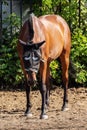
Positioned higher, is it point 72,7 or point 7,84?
point 72,7

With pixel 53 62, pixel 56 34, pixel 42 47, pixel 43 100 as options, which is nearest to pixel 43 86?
pixel 43 100

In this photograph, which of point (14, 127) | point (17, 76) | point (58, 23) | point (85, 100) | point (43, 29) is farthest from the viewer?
point (17, 76)

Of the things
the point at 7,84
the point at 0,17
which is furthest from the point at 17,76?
the point at 0,17

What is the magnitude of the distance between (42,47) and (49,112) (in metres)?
1.27

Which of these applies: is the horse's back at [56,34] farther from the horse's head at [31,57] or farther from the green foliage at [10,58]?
the green foliage at [10,58]

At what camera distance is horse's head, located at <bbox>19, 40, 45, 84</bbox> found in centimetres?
754

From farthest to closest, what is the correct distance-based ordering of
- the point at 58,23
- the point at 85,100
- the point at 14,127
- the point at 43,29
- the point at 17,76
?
the point at 17,76
the point at 85,100
the point at 58,23
the point at 43,29
the point at 14,127

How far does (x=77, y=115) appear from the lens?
8.23 m

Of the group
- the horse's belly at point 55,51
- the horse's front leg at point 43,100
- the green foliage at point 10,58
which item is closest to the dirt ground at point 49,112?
the horse's front leg at point 43,100

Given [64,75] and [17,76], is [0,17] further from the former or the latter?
[64,75]

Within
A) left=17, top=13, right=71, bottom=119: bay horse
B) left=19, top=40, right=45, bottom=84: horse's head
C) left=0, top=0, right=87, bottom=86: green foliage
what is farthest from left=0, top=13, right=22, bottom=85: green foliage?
left=19, top=40, right=45, bottom=84: horse's head

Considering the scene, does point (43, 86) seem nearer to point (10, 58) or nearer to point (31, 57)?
point (31, 57)

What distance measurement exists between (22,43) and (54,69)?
2.89m

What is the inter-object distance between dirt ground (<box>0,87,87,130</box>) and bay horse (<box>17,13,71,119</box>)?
19 centimetres
